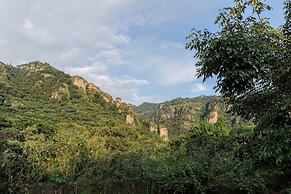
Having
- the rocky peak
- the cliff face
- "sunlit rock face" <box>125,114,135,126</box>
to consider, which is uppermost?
the rocky peak

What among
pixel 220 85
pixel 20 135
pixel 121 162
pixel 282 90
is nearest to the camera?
pixel 282 90

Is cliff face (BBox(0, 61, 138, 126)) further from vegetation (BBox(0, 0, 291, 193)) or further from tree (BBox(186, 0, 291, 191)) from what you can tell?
tree (BBox(186, 0, 291, 191))

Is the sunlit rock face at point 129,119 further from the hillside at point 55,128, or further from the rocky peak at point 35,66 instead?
the rocky peak at point 35,66

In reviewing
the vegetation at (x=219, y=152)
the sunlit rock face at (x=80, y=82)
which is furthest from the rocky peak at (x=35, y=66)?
the vegetation at (x=219, y=152)

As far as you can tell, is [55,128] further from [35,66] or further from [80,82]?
[35,66]

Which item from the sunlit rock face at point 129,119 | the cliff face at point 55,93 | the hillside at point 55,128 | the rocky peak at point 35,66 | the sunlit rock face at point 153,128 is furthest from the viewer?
the rocky peak at point 35,66

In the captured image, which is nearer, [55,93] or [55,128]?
[55,128]

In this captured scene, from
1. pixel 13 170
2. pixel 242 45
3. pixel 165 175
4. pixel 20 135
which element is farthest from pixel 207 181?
pixel 20 135

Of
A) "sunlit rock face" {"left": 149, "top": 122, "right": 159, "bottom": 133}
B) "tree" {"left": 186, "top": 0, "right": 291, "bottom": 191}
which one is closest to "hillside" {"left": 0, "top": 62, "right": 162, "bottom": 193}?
"sunlit rock face" {"left": 149, "top": 122, "right": 159, "bottom": 133}

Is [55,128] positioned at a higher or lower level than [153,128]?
lower

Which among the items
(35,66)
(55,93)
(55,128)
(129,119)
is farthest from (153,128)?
(55,128)

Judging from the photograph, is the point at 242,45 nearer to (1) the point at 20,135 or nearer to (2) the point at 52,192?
(2) the point at 52,192

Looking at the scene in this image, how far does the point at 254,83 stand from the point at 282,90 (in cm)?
50

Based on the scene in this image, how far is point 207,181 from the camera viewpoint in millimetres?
9672
